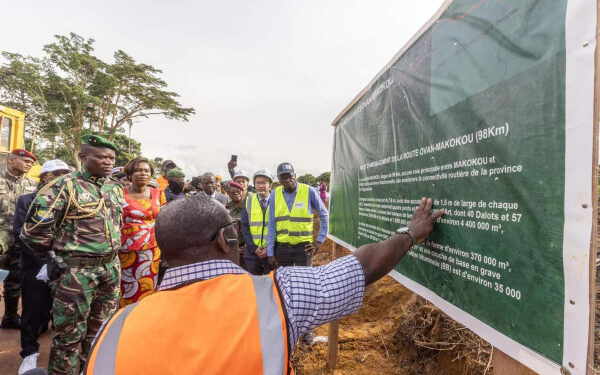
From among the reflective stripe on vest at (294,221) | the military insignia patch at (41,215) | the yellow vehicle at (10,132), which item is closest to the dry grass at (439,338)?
the reflective stripe on vest at (294,221)

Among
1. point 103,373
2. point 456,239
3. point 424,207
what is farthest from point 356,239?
point 103,373

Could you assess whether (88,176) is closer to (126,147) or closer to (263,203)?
(263,203)

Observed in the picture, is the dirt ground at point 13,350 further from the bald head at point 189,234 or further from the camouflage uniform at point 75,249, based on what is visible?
the bald head at point 189,234

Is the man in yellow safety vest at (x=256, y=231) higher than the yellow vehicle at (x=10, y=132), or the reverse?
the yellow vehicle at (x=10, y=132)

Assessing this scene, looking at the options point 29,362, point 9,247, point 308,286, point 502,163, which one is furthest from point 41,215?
point 502,163

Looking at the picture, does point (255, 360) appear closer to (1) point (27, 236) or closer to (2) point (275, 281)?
(2) point (275, 281)

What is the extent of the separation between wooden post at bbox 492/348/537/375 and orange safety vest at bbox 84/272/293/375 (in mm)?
838

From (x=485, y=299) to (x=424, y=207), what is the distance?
0.52 meters

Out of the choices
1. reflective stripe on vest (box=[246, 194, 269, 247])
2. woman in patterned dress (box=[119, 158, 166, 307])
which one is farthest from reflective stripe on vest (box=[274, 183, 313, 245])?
woman in patterned dress (box=[119, 158, 166, 307])

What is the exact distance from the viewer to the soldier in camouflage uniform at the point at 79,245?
2629 mm

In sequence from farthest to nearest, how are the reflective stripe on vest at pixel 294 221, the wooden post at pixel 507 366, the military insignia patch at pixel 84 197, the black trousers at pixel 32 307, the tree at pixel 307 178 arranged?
1. the tree at pixel 307 178
2. the reflective stripe on vest at pixel 294 221
3. the black trousers at pixel 32 307
4. the military insignia patch at pixel 84 197
5. the wooden post at pixel 507 366

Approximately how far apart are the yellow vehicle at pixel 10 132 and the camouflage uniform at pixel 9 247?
3.73 metres

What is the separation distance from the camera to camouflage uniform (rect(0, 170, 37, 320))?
412cm

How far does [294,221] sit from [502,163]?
9.84 feet
